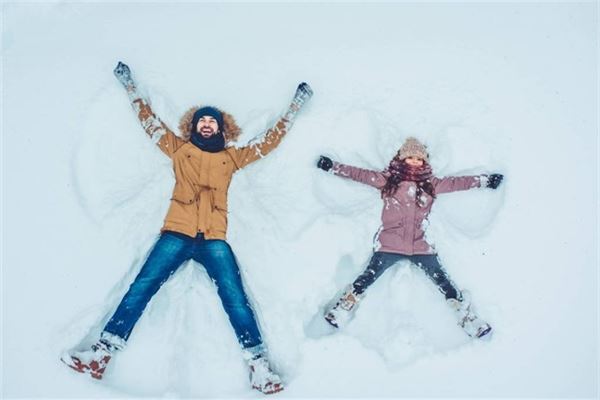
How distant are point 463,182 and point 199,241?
1.69m

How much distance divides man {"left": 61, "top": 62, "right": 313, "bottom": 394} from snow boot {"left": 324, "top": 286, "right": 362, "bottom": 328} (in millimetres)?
457

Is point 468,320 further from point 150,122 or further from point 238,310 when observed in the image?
point 150,122

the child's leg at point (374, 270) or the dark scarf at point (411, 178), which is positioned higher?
the dark scarf at point (411, 178)

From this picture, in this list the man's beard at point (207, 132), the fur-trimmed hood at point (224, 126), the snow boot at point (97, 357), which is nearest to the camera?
the snow boot at point (97, 357)

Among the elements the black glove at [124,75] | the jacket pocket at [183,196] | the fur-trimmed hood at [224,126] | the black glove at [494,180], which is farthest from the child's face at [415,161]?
the black glove at [124,75]

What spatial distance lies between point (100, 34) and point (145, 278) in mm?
1690

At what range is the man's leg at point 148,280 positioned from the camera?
11.5ft

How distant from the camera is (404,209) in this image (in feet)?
11.9

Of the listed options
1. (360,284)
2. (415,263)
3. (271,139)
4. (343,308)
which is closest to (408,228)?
(415,263)

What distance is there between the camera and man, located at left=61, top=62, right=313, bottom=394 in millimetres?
3537

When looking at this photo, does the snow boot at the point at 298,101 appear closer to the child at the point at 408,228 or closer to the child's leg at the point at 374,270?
the child at the point at 408,228

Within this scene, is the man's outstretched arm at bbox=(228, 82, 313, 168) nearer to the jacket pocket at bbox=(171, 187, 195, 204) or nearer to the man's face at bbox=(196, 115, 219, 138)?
the man's face at bbox=(196, 115, 219, 138)

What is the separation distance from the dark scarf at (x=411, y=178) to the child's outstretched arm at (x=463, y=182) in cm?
5

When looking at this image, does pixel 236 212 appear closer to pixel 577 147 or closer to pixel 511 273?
pixel 511 273
